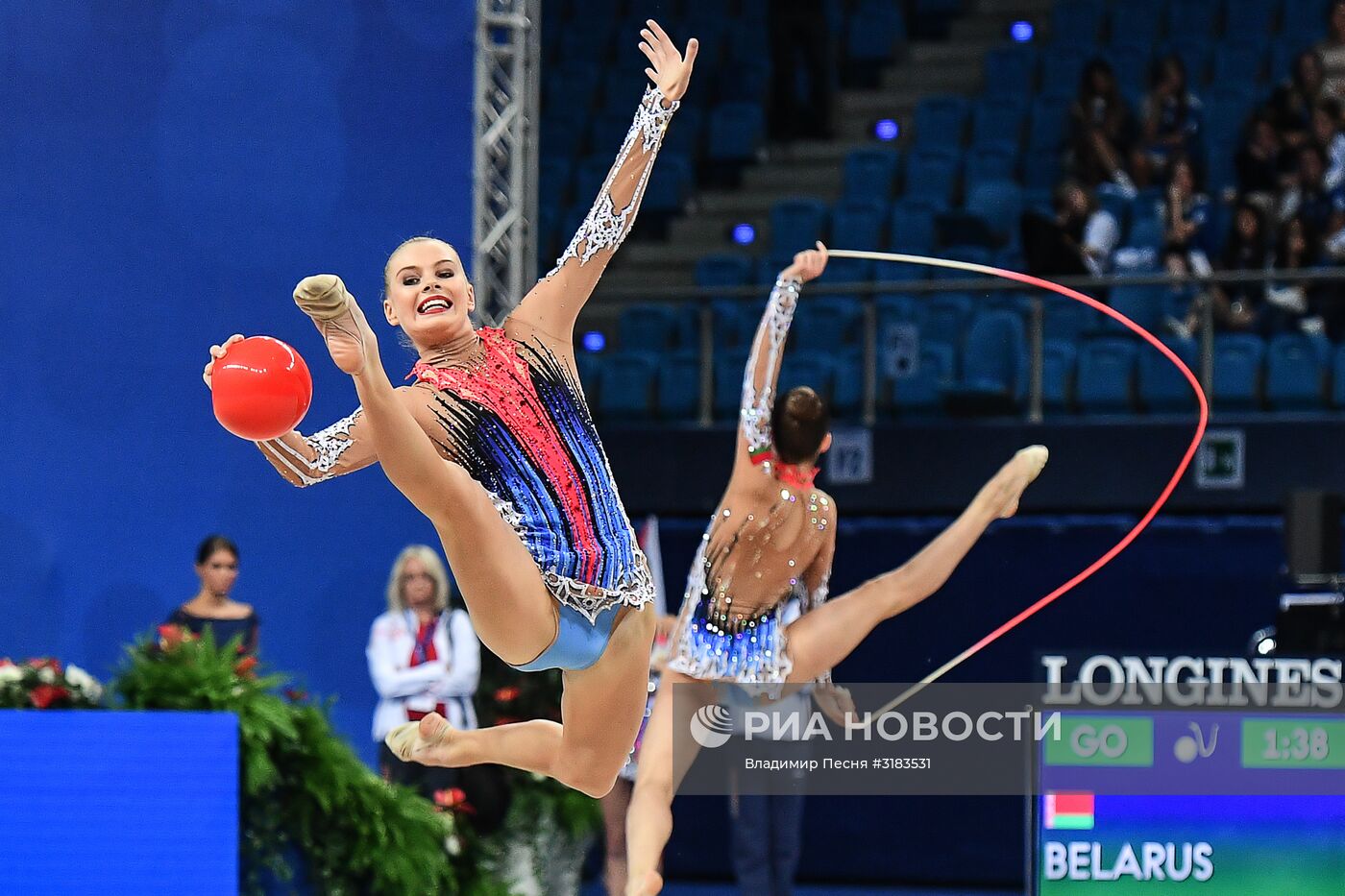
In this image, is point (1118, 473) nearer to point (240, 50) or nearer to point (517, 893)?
point (517, 893)

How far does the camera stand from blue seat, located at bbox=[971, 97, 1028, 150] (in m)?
11.7

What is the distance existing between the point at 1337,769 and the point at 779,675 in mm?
1873

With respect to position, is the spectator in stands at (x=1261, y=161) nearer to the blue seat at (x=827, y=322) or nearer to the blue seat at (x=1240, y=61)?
the blue seat at (x=1240, y=61)

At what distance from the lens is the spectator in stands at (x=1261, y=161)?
33.9 ft

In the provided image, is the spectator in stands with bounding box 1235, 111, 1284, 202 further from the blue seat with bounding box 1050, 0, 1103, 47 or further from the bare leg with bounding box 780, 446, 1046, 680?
the bare leg with bounding box 780, 446, 1046, 680

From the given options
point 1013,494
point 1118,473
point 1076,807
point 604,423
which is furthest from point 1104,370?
point 1076,807

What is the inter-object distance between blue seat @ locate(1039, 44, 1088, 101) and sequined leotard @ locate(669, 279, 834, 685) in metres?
5.66

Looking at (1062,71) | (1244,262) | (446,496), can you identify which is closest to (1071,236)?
(1244,262)

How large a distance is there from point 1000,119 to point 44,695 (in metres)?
7.21

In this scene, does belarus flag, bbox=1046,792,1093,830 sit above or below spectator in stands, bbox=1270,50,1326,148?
below

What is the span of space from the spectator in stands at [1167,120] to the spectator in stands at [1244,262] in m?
0.93

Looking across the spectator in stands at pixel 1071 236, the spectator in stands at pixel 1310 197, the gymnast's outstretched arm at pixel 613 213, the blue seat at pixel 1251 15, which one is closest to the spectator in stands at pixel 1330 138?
the spectator in stands at pixel 1310 197

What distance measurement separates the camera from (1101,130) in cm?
1095

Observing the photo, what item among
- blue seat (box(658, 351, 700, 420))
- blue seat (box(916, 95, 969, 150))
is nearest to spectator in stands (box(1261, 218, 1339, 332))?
blue seat (box(916, 95, 969, 150))
